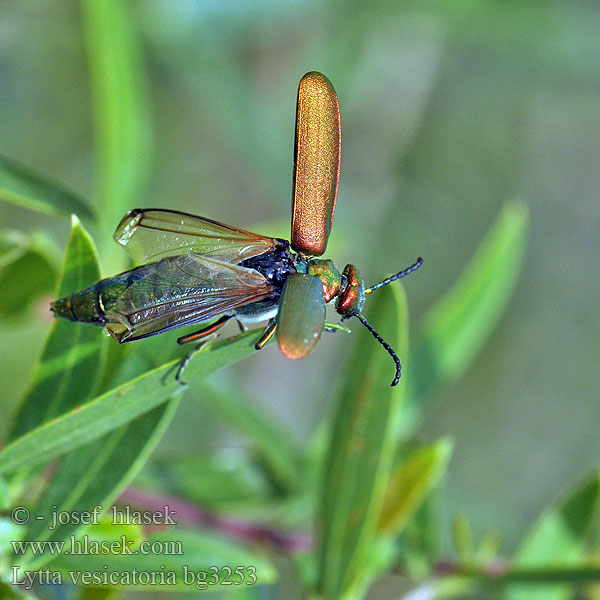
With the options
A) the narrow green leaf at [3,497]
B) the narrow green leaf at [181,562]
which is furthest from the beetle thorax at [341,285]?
the narrow green leaf at [3,497]

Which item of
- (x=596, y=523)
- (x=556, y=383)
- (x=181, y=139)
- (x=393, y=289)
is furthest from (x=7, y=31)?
(x=556, y=383)

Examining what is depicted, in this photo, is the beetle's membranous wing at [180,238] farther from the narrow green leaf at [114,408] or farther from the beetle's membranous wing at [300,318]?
the narrow green leaf at [114,408]

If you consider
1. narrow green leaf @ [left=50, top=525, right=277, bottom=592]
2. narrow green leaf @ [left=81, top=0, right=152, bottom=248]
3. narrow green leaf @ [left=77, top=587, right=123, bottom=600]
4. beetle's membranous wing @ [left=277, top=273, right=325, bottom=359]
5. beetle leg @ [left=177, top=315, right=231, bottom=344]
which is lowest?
narrow green leaf @ [left=77, top=587, right=123, bottom=600]

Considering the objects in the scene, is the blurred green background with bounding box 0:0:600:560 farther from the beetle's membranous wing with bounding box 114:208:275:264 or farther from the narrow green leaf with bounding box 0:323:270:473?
the narrow green leaf with bounding box 0:323:270:473

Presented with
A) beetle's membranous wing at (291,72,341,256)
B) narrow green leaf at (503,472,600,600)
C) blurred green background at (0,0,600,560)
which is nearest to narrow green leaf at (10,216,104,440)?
beetle's membranous wing at (291,72,341,256)

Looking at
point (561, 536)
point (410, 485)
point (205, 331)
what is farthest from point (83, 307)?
point (561, 536)

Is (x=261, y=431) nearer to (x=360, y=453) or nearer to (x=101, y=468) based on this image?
(x=360, y=453)
